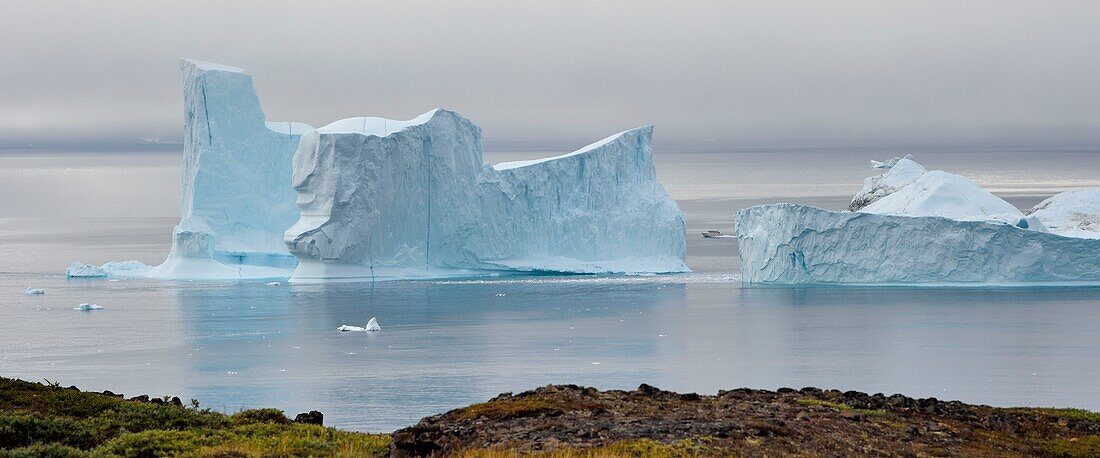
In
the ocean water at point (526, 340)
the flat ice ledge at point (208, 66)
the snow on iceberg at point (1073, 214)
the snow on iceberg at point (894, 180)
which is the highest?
the flat ice ledge at point (208, 66)

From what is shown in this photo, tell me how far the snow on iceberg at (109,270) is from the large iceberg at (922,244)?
22450 millimetres

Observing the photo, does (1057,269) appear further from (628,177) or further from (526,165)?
(526,165)

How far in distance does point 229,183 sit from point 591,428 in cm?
3625

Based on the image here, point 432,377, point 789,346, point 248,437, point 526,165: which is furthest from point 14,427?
point 526,165

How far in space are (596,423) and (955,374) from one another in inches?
610

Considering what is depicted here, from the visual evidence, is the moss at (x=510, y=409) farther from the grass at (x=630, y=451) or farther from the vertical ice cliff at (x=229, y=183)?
the vertical ice cliff at (x=229, y=183)

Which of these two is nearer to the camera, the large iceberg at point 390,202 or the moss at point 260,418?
the moss at point 260,418

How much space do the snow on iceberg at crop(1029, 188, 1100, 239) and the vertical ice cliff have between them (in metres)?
26.1

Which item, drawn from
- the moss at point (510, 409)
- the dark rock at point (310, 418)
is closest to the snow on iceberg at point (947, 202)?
the dark rock at point (310, 418)

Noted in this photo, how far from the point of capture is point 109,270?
46.5 metres

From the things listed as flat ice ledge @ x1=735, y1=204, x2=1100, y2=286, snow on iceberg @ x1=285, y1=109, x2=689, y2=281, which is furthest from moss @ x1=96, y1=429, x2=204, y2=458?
snow on iceberg @ x1=285, y1=109, x2=689, y2=281

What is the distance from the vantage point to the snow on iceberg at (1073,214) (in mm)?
39844

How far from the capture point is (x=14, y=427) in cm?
1001

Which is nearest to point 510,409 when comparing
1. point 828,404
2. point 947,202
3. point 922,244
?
point 828,404
